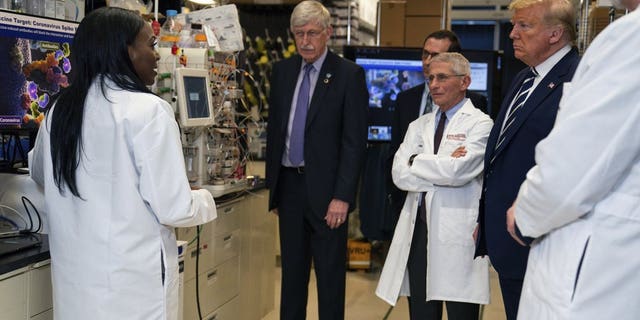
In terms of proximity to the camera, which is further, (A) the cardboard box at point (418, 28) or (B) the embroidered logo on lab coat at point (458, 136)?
(A) the cardboard box at point (418, 28)

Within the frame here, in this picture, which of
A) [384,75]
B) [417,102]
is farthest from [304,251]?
[384,75]

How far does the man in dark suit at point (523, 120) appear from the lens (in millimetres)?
2350

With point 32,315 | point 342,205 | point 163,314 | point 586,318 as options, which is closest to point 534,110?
point 586,318

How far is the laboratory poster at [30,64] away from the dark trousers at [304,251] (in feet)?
3.73

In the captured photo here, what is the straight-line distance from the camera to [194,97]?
10.1ft

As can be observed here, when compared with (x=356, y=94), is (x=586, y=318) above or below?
below

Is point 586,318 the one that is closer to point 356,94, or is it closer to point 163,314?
point 163,314

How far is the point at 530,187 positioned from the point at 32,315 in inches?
59.7

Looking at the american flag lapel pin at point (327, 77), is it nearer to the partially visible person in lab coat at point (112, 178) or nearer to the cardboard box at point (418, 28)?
the partially visible person in lab coat at point (112, 178)

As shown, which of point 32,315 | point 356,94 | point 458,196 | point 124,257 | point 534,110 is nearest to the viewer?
point 124,257

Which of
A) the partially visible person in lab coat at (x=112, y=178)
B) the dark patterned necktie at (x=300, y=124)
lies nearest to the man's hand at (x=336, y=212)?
the dark patterned necktie at (x=300, y=124)

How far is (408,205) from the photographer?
10.5 ft

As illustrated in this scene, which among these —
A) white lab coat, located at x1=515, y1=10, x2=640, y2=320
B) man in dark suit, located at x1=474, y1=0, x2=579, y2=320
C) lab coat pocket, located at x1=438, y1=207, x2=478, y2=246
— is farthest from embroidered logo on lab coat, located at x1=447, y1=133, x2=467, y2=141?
white lab coat, located at x1=515, y1=10, x2=640, y2=320

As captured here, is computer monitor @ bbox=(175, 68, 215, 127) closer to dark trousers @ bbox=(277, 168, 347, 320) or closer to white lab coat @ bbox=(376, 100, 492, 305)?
dark trousers @ bbox=(277, 168, 347, 320)
